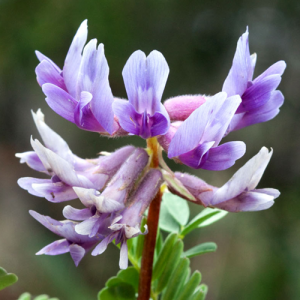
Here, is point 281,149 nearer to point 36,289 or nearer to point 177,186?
point 36,289

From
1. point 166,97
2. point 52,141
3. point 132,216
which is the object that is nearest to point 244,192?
point 132,216

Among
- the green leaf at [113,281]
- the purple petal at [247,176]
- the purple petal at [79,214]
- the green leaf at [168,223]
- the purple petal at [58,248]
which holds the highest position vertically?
the purple petal at [247,176]

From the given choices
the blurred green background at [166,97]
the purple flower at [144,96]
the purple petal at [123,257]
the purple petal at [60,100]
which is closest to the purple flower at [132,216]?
the purple petal at [123,257]

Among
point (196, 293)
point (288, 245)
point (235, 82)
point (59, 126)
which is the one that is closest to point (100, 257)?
point (59, 126)

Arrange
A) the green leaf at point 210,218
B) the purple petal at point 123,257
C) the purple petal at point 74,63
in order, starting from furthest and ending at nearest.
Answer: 1. the green leaf at point 210,218
2. the purple petal at point 74,63
3. the purple petal at point 123,257

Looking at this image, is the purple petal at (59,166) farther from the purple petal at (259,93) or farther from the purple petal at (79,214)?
the purple petal at (259,93)

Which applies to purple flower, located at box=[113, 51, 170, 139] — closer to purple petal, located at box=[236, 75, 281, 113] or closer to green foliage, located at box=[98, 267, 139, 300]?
purple petal, located at box=[236, 75, 281, 113]

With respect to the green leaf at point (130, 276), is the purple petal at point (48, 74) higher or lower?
higher
